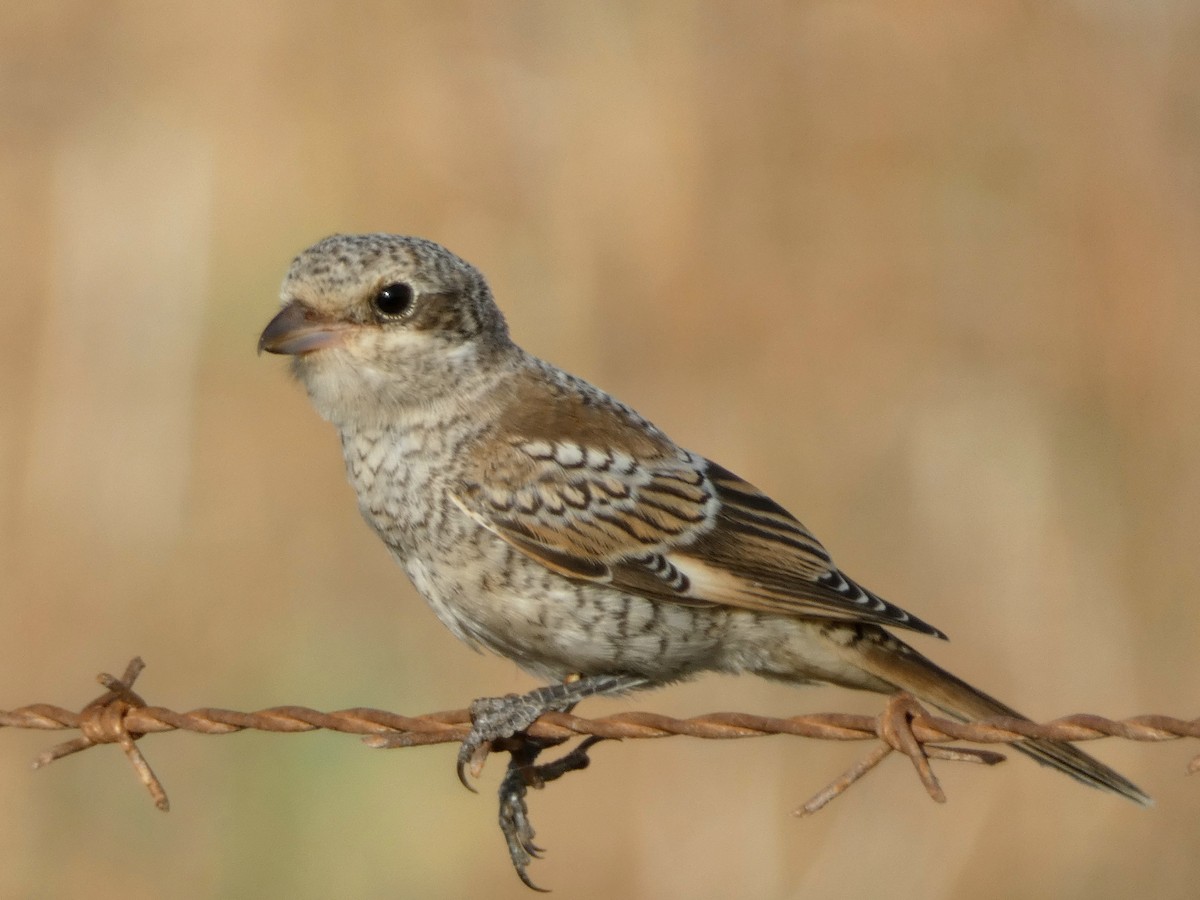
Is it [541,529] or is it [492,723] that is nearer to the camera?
[492,723]

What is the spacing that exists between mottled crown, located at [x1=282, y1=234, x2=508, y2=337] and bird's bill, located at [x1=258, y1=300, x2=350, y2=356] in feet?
0.10

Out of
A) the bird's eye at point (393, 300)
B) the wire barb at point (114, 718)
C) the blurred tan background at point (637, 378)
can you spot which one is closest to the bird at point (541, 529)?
the bird's eye at point (393, 300)

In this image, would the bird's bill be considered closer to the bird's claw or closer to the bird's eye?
the bird's eye

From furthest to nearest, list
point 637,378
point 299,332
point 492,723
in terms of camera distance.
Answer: point 637,378 < point 299,332 < point 492,723

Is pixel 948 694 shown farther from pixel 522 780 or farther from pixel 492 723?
pixel 492 723

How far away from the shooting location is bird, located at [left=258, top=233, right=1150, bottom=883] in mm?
4453

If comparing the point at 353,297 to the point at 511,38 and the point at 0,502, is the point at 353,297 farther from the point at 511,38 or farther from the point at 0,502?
the point at 511,38

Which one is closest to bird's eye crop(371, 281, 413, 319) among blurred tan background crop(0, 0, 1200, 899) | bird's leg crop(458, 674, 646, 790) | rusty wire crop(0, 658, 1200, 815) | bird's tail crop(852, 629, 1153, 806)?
bird's leg crop(458, 674, 646, 790)

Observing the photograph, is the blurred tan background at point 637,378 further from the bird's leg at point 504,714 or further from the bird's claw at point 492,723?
the bird's claw at point 492,723

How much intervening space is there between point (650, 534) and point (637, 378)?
336cm

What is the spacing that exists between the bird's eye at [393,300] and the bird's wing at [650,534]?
1.56 feet

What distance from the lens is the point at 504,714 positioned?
4.20m

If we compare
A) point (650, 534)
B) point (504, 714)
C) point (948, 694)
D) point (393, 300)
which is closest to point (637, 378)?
point (650, 534)

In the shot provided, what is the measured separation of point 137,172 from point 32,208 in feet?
1.85
